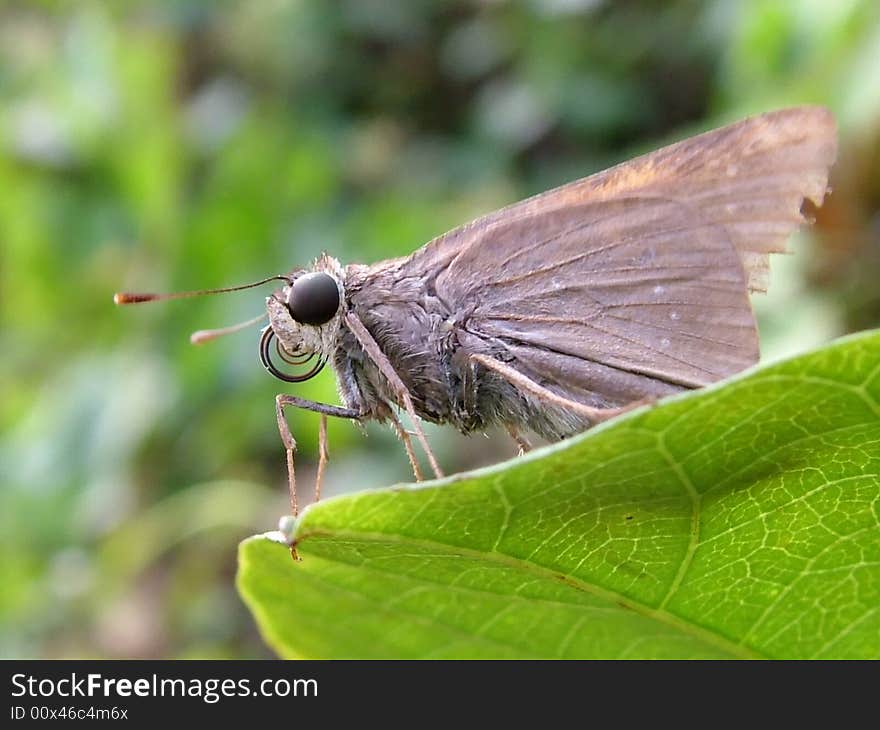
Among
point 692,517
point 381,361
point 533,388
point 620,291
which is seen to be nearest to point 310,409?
point 381,361

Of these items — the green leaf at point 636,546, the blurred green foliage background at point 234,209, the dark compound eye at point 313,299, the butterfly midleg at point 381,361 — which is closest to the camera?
the green leaf at point 636,546

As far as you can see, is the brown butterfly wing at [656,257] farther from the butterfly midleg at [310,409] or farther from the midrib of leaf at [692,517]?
the midrib of leaf at [692,517]

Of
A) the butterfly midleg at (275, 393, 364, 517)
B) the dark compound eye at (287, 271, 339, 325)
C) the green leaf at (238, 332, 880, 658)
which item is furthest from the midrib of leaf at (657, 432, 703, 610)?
the dark compound eye at (287, 271, 339, 325)

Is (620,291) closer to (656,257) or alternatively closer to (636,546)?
(656,257)

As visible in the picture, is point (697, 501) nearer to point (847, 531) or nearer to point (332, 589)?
point (847, 531)

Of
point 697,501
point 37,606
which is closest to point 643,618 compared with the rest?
point 697,501

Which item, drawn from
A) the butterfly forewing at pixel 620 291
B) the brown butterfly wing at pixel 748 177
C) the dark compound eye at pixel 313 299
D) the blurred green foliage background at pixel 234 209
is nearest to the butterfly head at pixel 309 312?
the dark compound eye at pixel 313 299

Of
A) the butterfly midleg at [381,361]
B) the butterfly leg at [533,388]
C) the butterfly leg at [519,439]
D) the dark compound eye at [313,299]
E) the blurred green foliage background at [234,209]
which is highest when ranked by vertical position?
the blurred green foliage background at [234,209]
